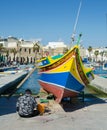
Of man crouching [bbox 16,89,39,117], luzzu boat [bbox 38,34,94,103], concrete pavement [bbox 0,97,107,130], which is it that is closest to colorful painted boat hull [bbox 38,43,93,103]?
luzzu boat [bbox 38,34,94,103]

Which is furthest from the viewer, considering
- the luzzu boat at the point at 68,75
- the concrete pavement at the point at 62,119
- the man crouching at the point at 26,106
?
the luzzu boat at the point at 68,75

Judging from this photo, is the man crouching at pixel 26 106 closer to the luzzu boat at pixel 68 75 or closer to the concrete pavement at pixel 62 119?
the concrete pavement at pixel 62 119

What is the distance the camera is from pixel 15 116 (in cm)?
1069

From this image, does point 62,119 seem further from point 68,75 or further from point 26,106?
point 68,75

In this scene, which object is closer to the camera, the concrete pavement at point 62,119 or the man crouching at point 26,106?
the concrete pavement at point 62,119

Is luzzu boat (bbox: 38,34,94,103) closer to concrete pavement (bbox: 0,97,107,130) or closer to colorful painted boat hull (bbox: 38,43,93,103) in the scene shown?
colorful painted boat hull (bbox: 38,43,93,103)

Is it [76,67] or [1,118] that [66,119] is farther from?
[76,67]

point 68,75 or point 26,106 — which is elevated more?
point 68,75

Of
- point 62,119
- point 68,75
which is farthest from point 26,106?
point 68,75

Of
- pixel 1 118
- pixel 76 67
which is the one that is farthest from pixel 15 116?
pixel 76 67

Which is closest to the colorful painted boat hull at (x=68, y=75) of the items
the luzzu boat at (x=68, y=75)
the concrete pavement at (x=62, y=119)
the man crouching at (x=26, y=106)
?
the luzzu boat at (x=68, y=75)

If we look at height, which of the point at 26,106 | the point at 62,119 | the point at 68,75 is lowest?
the point at 62,119

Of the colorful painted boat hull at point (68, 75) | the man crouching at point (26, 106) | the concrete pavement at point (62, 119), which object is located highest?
the colorful painted boat hull at point (68, 75)

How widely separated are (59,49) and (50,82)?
10470cm
